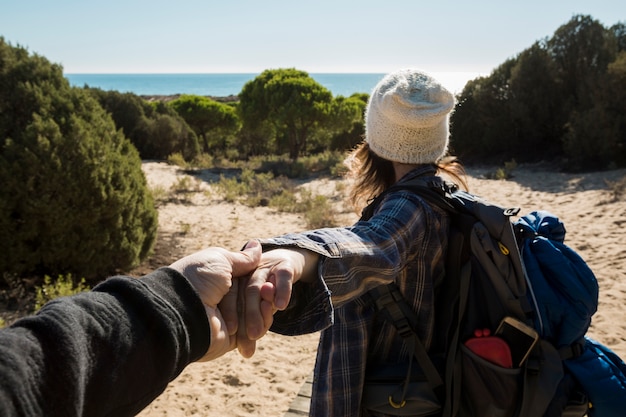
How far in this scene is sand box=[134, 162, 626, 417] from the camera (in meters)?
3.96

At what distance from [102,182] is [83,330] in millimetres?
5083

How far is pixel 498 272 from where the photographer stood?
54.7 inches

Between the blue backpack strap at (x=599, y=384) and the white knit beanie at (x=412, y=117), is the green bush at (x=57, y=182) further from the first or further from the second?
the blue backpack strap at (x=599, y=384)

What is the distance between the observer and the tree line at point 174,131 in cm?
500

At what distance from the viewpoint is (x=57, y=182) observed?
16.5 ft

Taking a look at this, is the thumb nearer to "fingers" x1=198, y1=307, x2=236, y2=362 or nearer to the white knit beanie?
"fingers" x1=198, y1=307, x2=236, y2=362

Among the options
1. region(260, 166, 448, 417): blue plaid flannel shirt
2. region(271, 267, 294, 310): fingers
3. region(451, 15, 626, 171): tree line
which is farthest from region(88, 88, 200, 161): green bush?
region(271, 267, 294, 310): fingers

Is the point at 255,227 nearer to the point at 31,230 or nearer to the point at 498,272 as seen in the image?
the point at 31,230

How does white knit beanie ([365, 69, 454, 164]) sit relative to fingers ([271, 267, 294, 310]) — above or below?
above

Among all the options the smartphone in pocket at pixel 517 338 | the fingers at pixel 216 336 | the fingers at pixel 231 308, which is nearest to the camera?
the fingers at pixel 216 336

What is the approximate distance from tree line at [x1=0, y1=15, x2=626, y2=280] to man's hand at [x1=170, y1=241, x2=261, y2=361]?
139 cm

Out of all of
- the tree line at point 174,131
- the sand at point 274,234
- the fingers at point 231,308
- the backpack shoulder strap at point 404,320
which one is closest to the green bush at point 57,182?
the tree line at point 174,131

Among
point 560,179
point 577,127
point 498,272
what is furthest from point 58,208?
point 577,127

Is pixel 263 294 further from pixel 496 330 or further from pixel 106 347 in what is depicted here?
pixel 496 330
